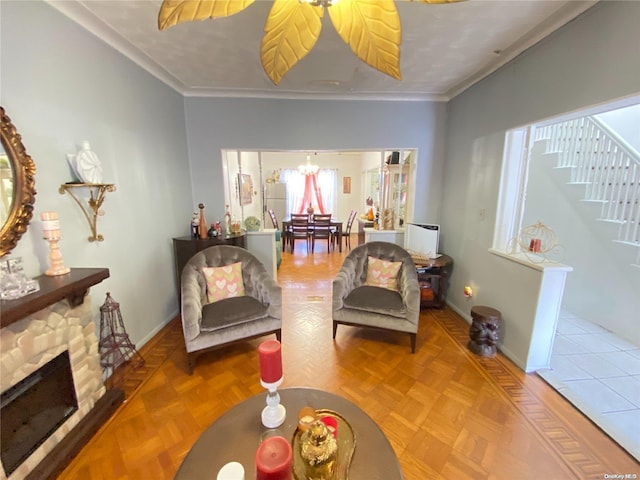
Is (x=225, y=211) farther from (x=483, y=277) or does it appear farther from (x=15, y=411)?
(x=483, y=277)

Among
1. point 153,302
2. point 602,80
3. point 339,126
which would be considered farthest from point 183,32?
point 602,80

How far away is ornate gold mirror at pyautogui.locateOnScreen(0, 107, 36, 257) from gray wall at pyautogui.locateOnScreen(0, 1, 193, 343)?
0.11m

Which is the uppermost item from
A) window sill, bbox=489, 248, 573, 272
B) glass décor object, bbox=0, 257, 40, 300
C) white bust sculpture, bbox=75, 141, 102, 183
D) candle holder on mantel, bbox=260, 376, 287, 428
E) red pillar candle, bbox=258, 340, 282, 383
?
white bust sculpture, bbox=75, 141, 102, 183

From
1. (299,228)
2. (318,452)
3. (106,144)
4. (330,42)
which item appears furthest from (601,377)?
(299,228)

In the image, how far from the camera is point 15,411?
4.63 ft

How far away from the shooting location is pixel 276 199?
28.2 feet

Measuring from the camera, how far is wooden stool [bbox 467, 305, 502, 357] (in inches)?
97.3

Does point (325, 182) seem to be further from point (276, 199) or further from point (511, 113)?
point (511, 113)

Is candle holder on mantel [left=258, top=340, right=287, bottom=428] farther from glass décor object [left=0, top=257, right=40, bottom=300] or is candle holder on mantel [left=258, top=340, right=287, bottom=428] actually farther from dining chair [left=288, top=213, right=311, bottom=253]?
dining chair [left=288, top=213, right=311, bottom=253]

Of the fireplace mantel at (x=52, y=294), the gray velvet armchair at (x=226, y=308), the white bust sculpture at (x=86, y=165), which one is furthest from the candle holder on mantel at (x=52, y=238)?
the gray velvet armchair at (x=226, y=308)

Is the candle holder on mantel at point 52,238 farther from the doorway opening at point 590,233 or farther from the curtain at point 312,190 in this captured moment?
the curtain at point 312,190

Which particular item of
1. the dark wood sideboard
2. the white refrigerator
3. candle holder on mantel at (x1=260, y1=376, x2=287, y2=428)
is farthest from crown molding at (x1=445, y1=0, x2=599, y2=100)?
the white refrigerator

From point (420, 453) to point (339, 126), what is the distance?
344 cm

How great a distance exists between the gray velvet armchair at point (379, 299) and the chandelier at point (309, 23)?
193 cm
